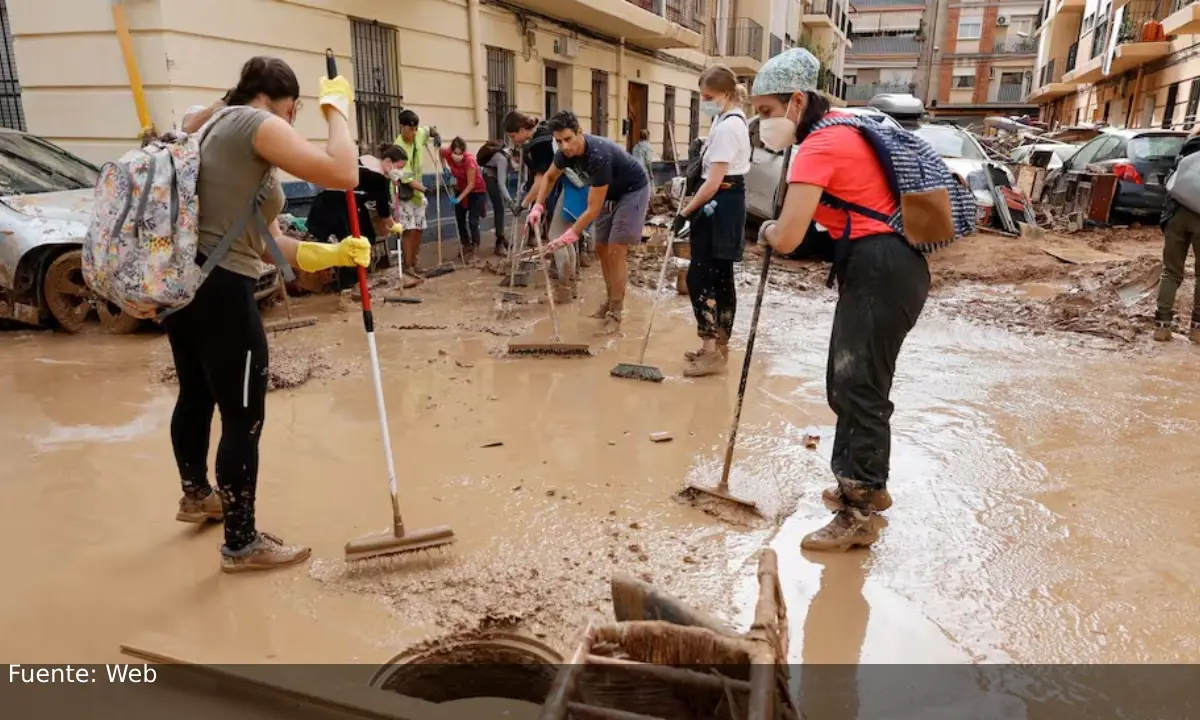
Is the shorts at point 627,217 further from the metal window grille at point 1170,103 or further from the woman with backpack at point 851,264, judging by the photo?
the metal window grille at point 1170,103

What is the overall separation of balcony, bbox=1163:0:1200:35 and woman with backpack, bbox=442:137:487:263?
14.0m

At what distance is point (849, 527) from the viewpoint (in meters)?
2.92

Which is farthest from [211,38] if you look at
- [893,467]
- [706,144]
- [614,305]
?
[893,467]

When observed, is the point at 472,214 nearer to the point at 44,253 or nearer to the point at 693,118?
the point at 44,253

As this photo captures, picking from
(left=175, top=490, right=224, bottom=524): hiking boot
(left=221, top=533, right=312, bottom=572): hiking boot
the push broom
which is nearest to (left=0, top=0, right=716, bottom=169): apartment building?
(left=175, top=490, right=224, bottom=524): hiking boot

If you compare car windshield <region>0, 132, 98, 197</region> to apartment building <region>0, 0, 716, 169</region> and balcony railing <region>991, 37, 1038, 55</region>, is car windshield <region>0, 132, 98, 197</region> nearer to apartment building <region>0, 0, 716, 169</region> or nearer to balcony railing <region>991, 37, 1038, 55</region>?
apartment building <region>0, 0, 716, 169</region>

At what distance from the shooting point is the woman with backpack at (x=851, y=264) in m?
2.69

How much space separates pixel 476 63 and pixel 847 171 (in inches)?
370

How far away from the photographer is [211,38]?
23.7 ft

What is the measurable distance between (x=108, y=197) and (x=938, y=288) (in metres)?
7.62

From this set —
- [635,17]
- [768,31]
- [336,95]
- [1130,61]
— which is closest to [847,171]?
[336,95]

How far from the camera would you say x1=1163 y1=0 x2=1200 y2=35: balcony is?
47.6 ft

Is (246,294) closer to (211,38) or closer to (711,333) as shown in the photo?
(711,333)

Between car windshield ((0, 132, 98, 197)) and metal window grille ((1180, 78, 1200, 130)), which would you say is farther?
metal window grille ((1180, 78, 1200, 130))
